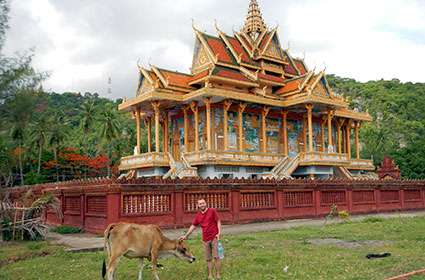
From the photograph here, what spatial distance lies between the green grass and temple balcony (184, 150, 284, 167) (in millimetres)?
14118

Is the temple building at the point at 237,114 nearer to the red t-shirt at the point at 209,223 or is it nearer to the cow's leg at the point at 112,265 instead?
the red t-shirt at the point at 209,223

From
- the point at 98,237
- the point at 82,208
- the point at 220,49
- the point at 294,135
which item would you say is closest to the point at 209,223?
the point at 98,237

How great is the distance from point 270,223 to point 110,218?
7316 millimetres

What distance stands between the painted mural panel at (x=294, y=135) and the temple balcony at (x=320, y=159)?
3.58 meters

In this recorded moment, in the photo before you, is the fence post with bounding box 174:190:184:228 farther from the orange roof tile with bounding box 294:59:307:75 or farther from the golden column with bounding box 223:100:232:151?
the orange roof tile with bounding box 294:59:307:75

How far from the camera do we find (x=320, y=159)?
32.2m

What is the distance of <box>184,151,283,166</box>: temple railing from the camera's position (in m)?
28.5

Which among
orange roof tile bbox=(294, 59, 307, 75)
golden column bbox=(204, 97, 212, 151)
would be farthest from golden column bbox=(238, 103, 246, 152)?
orange roof tile bbox=(294, 59, 307, 75)

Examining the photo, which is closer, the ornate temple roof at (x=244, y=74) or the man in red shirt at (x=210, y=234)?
the man in red shirt at (x=210, y=234)

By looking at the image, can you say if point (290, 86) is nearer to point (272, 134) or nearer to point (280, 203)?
point (272, 134)

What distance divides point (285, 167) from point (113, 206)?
17372 millimetres

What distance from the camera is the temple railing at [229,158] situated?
28.5 m

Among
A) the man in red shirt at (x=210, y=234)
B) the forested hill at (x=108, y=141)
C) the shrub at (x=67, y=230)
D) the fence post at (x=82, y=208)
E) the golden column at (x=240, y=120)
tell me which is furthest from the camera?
the forested hill at (x=108, y=141)

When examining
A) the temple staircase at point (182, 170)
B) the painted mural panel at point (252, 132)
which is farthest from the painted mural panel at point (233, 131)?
the temple staircase at point (182, 170)
